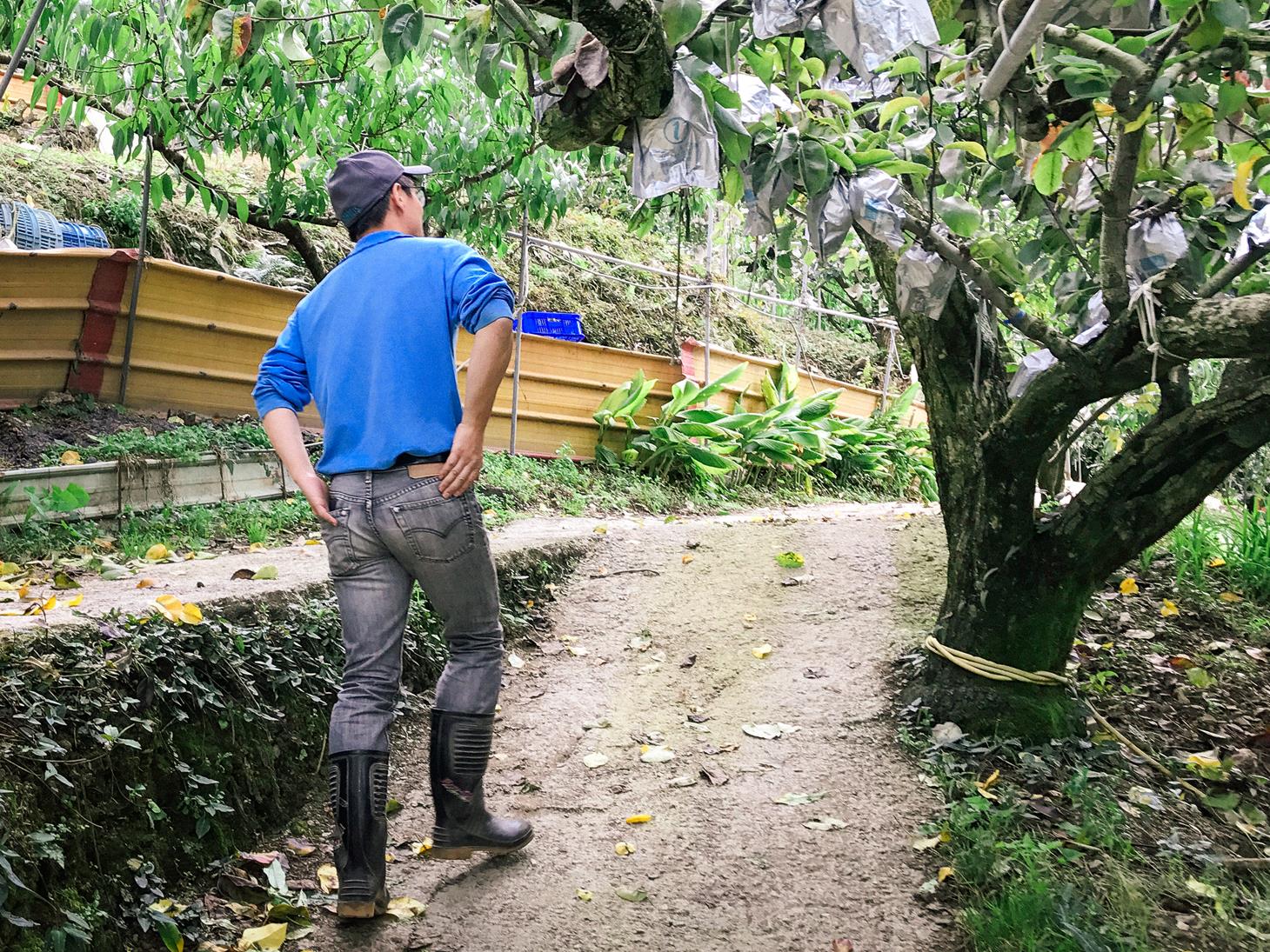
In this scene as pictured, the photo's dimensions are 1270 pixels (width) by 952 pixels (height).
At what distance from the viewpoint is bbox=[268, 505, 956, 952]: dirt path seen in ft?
9.40

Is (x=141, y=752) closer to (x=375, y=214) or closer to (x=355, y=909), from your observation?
(x=355, y=909)

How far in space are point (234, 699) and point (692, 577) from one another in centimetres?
311

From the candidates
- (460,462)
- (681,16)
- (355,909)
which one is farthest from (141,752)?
(681,16)

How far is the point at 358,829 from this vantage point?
2.69m

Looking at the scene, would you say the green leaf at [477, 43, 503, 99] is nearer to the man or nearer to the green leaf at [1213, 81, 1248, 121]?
the man

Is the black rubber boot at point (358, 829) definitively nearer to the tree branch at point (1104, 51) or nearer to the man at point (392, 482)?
the man at point (392, 482)

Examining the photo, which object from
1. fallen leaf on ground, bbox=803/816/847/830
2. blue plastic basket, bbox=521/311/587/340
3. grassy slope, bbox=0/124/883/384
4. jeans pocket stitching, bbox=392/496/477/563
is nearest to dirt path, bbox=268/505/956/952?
fallen leaf on ground, bbox=803/816/847/830

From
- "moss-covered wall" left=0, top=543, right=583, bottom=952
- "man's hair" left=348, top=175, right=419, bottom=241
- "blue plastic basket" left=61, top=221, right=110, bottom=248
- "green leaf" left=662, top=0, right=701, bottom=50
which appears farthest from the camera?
"blue plastic basket" left=61, top=221, right=110, bottom=248

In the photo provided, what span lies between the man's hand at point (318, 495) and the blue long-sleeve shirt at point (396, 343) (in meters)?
0.05

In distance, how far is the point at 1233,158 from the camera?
Result: 313 centimetres

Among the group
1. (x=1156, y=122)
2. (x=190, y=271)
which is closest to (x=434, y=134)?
(x=190, y=271)

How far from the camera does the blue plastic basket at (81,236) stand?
7.96 m

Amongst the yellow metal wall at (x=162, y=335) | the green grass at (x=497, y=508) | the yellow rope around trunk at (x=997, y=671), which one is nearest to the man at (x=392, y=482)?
the yellow rope around trunk at (x=997, y=671)

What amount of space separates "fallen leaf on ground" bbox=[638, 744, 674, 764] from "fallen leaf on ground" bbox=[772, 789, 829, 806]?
49 centimetres
